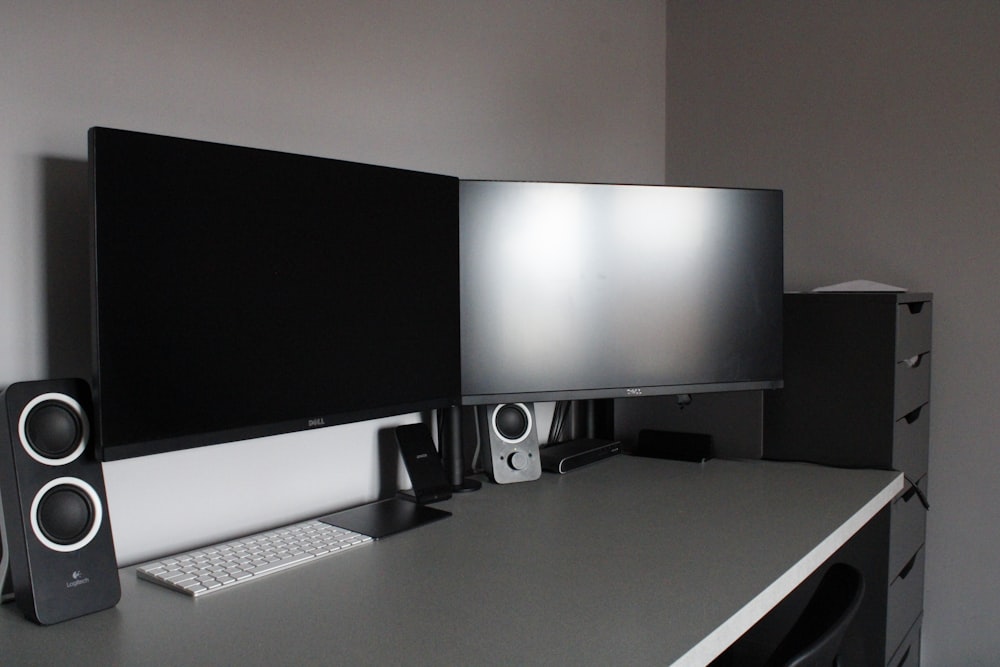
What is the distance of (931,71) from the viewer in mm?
2002

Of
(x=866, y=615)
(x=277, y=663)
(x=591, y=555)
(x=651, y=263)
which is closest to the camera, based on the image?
(x=277, y=663)

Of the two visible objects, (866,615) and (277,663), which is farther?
(866,615)

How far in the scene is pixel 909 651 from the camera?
195 cm

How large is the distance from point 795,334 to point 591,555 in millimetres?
884

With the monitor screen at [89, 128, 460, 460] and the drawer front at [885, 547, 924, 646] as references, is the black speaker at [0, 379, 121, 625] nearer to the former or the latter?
the monitor screen at [89, 128, 460, 460]

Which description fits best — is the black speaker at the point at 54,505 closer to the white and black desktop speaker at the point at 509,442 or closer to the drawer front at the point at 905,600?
the white and black desktop speaker at the point at 509,442

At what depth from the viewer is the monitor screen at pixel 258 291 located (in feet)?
3.15

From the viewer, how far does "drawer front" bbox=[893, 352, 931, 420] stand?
5.66 feet

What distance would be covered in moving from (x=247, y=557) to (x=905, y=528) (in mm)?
1430

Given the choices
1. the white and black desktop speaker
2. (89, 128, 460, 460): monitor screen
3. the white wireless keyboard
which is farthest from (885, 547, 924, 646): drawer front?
the white wireless keyboard

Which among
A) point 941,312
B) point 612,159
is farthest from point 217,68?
point 941,312

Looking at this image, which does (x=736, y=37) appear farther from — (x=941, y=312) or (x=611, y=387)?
(x=611, y=387)

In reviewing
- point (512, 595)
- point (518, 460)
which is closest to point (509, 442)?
point (518, 460)

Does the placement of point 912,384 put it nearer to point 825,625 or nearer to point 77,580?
point 825,625
